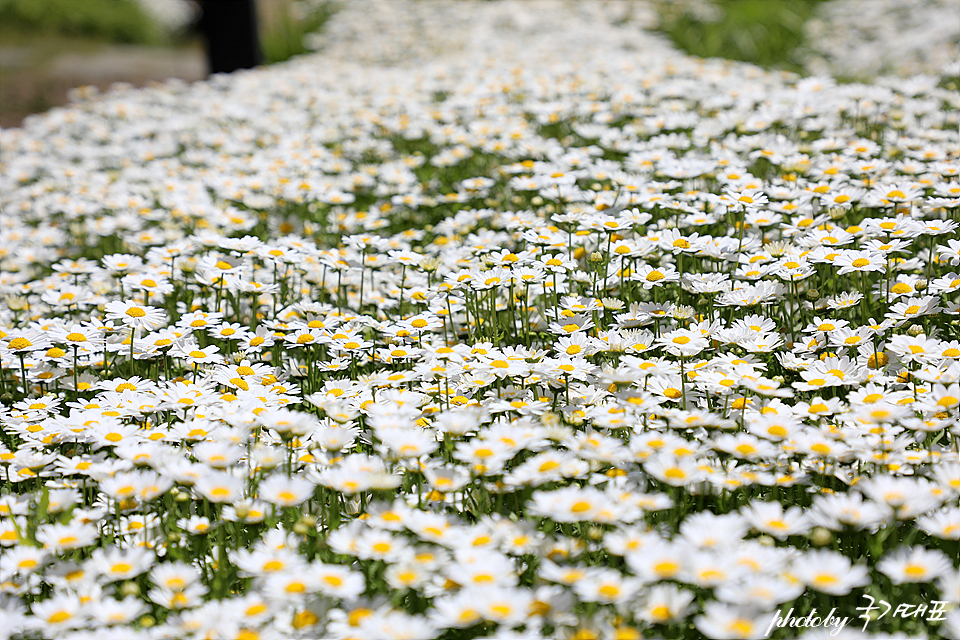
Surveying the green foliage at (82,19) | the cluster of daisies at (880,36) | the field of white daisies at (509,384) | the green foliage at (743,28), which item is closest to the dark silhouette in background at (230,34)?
the field of white daisies at (509,384)

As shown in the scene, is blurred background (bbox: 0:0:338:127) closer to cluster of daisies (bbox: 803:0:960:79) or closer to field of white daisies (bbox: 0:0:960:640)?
field of white daisies (bbox: 0:0:960:640)

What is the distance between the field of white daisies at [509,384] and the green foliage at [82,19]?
14151 millimetres

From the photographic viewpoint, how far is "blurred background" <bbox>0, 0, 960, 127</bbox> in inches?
423

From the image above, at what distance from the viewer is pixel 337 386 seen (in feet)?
9.55

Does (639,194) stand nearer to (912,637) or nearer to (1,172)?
(912,637)

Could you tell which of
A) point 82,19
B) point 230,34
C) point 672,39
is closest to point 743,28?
point 672,39

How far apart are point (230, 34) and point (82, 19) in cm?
994

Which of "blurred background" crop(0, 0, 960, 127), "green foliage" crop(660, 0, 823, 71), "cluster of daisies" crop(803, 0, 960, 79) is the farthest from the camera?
"green foliage" crop(660, 0, 823, 71)

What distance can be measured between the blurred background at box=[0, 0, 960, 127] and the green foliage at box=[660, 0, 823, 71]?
2 centimetres

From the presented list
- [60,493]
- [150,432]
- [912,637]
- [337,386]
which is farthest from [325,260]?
[912,637]

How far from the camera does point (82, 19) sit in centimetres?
1850

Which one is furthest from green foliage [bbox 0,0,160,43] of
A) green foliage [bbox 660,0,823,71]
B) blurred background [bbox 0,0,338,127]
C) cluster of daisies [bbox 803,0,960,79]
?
cluster of daisies [bbox 803,0,960,79]

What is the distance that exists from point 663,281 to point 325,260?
Result: 5.32 ft

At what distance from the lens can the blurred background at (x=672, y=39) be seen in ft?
35.2
